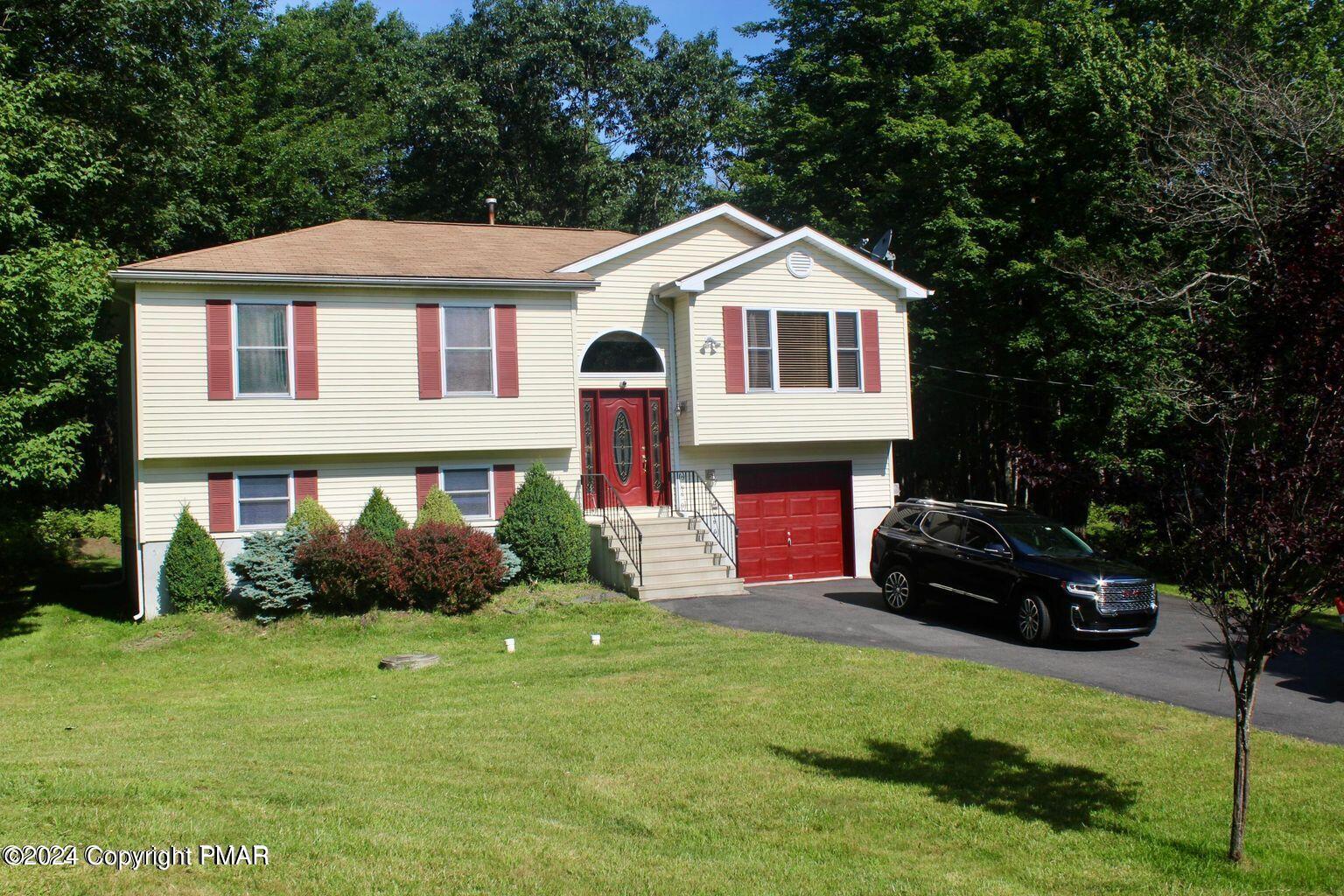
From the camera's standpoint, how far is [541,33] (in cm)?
3516

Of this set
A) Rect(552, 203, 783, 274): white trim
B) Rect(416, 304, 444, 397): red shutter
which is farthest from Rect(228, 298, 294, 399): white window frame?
Rect(552, 203, 783, 274): white trim

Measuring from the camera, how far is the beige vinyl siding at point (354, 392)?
54.9 ft

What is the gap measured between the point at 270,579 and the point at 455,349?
5.14 m

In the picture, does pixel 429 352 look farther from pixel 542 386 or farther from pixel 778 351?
pixel 778 351

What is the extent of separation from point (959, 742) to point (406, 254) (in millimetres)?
14472

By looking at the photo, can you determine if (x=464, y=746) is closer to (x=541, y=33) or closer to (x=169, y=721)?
(x=169, y=721)

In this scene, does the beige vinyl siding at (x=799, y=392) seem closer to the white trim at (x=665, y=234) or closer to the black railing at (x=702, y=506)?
the black railing at (x=702, y=506)

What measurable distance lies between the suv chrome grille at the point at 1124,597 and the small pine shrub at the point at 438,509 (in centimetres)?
1016

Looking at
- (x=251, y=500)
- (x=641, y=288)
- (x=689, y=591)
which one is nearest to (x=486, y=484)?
(x=251, y=500)

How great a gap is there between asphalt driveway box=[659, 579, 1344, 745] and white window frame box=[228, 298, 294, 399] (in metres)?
7.54

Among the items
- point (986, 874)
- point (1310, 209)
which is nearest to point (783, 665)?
point (986, 874)

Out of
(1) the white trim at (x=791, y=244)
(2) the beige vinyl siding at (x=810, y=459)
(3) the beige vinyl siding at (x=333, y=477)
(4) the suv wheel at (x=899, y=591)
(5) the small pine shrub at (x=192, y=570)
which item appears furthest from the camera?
(2) the beige vinyl siding at (x=810, y=459)

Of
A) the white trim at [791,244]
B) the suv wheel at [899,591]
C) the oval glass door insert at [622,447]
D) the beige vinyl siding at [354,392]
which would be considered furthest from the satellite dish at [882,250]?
the suv wheel at [899,591]

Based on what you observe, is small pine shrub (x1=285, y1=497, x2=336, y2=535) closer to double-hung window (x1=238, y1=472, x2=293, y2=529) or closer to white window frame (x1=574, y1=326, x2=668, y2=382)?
double-hung window (x1=238, y1=472, x2=293, y2=529)
